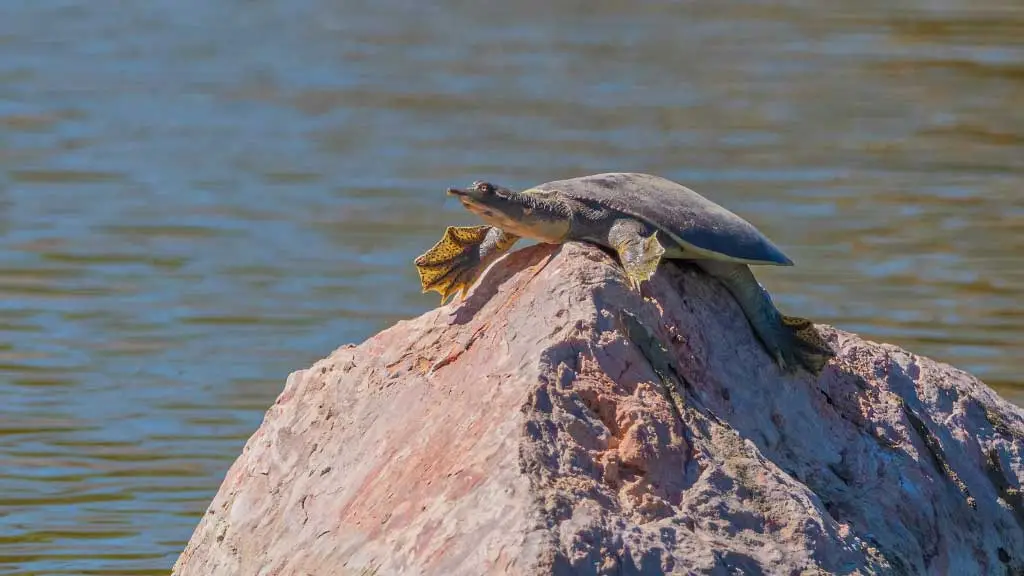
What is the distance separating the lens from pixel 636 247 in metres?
3.78

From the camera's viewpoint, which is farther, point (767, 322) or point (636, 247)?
point (767, 322)

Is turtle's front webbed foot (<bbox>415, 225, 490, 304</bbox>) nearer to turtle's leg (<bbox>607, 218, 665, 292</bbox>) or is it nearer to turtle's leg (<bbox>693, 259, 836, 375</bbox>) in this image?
turtle's leg (<bbox>607, 218, 665, 292</bbox>)

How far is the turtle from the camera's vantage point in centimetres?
385

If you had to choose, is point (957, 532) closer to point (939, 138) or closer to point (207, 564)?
point (207, 564)

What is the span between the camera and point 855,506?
153 inches

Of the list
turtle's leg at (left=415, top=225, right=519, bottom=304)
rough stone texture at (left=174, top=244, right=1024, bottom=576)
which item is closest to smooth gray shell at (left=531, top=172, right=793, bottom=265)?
rough stone texture at (left=174, top=244, right=1024, bottom=576)

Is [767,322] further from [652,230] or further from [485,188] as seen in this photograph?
[485,188]

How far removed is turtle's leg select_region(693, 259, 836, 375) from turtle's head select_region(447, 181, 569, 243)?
35cm

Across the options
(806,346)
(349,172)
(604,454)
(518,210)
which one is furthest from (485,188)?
(349,172)

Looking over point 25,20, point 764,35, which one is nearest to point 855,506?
point 764,35

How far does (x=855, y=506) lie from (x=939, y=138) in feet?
26.7

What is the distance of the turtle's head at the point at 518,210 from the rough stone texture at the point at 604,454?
62 mm

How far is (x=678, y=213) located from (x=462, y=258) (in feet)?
1.80

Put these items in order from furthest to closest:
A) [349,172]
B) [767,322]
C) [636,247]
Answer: [349,172], [767,322], [636,247]
